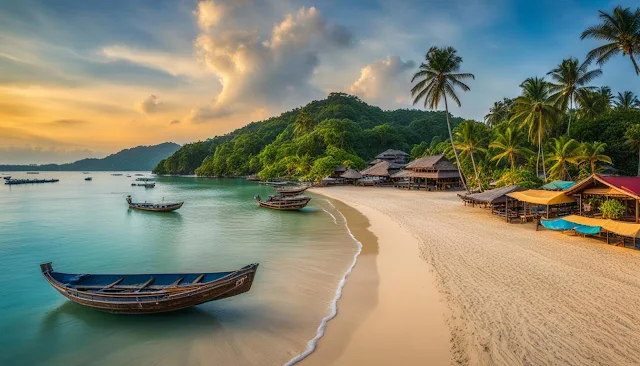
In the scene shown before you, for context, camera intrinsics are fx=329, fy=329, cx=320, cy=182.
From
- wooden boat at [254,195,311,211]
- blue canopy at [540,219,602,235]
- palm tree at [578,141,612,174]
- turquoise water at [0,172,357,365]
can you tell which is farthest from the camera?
wooden boat at [254,195,311,211]

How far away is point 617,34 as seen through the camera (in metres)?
18.5

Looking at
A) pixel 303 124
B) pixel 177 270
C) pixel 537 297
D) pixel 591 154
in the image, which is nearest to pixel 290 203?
pixel 177 270

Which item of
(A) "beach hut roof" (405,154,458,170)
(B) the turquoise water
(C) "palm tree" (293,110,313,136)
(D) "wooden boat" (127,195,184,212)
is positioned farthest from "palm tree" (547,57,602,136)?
(C) "palm tree" (293,110,313,136)

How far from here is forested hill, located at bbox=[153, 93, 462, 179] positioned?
5756 centimetres

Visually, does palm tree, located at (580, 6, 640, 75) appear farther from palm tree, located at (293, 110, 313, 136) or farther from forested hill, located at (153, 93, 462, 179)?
palm tree, located at (293, 110, 313, 136)

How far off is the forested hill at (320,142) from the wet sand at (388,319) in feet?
127

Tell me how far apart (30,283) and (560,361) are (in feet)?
50.4

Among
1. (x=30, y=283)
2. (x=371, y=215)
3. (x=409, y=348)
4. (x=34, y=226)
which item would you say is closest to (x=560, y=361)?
(x=409, y=348)

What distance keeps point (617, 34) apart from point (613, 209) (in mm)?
11905

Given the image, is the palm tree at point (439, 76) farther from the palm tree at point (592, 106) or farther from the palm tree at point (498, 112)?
the palm tree at point (498, 112)

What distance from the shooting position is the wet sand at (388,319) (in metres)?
5.98

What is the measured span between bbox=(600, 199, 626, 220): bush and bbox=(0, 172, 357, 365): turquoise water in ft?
34.1

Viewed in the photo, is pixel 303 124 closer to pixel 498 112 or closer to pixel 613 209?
pixel 498 112

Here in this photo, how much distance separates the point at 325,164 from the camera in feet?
161
